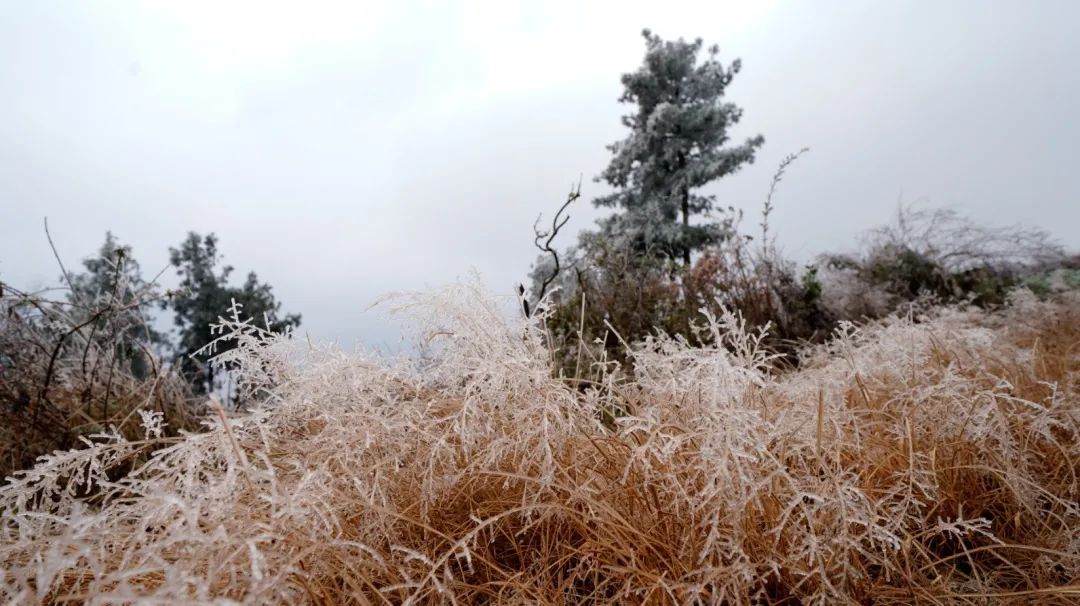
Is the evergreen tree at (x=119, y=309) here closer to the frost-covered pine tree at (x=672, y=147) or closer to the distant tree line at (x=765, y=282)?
the distant tree line at (x=765, y=282)

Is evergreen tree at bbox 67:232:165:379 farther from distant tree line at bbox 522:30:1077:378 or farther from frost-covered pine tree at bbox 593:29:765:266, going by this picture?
frost-covered pine tree at bbox 593:29:765:266

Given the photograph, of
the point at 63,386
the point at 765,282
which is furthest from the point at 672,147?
the point at 63,386

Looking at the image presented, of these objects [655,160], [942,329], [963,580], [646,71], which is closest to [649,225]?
[655,160]

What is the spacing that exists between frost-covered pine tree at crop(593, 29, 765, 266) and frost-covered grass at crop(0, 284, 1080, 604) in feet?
54.8

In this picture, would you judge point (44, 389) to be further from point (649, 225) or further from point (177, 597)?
point (649, 225)

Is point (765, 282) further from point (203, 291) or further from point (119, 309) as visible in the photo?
point (203, 291)

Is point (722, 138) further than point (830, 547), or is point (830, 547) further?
point (722, 138)

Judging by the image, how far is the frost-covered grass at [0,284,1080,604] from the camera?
85 cm

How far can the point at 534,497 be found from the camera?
1.02 meters

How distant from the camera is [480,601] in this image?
3.41 ft

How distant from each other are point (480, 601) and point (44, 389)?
2.55 m

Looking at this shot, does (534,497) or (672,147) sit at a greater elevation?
(672,147)

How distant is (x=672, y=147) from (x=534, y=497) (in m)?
18.9

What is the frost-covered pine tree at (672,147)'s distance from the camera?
18.2 metres
